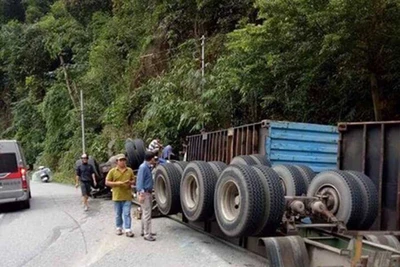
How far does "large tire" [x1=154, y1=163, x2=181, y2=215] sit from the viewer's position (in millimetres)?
8320

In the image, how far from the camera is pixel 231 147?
10.8 meters

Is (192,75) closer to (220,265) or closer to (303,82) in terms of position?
→ (303,82)

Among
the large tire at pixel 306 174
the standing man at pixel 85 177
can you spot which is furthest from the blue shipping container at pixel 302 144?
the standing man at pixel 85 177

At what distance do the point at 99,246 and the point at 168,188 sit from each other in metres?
1.60

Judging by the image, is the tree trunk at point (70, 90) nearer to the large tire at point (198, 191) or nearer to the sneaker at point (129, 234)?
the sneaker at point (129, 234)

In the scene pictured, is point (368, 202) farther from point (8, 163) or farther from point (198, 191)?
point (8, 163)

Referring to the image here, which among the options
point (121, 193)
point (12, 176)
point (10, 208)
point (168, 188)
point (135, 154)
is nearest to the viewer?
point (168, 188)

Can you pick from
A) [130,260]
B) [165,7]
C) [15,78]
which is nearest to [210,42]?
[165,7]

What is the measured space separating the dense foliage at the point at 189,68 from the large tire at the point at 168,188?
16.4ft

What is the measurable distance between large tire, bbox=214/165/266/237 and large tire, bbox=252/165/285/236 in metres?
0.06

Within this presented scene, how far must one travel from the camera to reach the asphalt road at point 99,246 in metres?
6.67

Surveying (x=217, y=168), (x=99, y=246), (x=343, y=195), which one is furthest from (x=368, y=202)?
(x=99, y=246)

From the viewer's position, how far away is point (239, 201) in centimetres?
606

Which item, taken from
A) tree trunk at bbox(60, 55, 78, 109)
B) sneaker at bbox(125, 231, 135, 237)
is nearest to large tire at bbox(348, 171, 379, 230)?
sneaker at bbox(125, 231, 135, 237)
